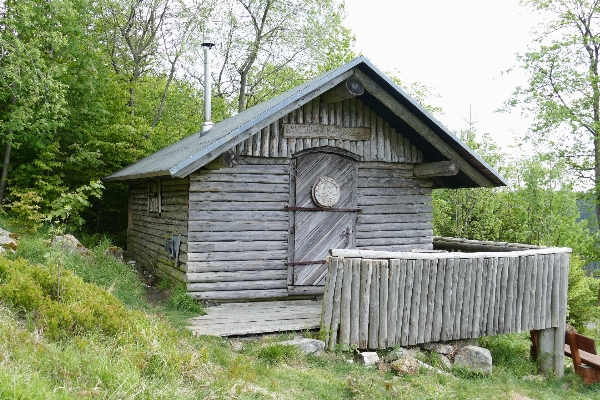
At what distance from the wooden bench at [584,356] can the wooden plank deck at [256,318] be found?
4699mm

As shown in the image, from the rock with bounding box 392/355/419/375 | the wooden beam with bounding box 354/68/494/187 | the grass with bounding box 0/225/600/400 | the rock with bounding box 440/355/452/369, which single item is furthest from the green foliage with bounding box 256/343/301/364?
the wooden beam with bounding box 354/68/494/187

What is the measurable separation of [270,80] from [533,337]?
857 inches

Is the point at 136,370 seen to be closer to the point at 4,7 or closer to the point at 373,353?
the point at 373,353

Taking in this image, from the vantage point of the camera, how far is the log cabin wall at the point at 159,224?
9531mm

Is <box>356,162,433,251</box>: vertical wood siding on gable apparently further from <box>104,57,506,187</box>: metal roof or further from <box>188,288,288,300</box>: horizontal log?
<box>188,288,288,300</box>: horizontal log

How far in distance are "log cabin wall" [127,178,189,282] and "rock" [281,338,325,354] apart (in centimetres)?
324

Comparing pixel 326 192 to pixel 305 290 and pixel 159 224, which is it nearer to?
pixel 305 290

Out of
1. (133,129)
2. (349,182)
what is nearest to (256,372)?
(349,182)

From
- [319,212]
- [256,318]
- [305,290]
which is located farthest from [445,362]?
[319,212]

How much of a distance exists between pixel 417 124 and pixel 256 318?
15.9ft

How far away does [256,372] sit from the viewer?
5.66 meters

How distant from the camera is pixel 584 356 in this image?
884cm

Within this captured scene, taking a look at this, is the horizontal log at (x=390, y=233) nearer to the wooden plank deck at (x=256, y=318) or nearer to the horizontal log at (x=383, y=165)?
the horizontal log at (x=383, y=165)

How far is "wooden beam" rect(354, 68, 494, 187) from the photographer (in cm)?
923
